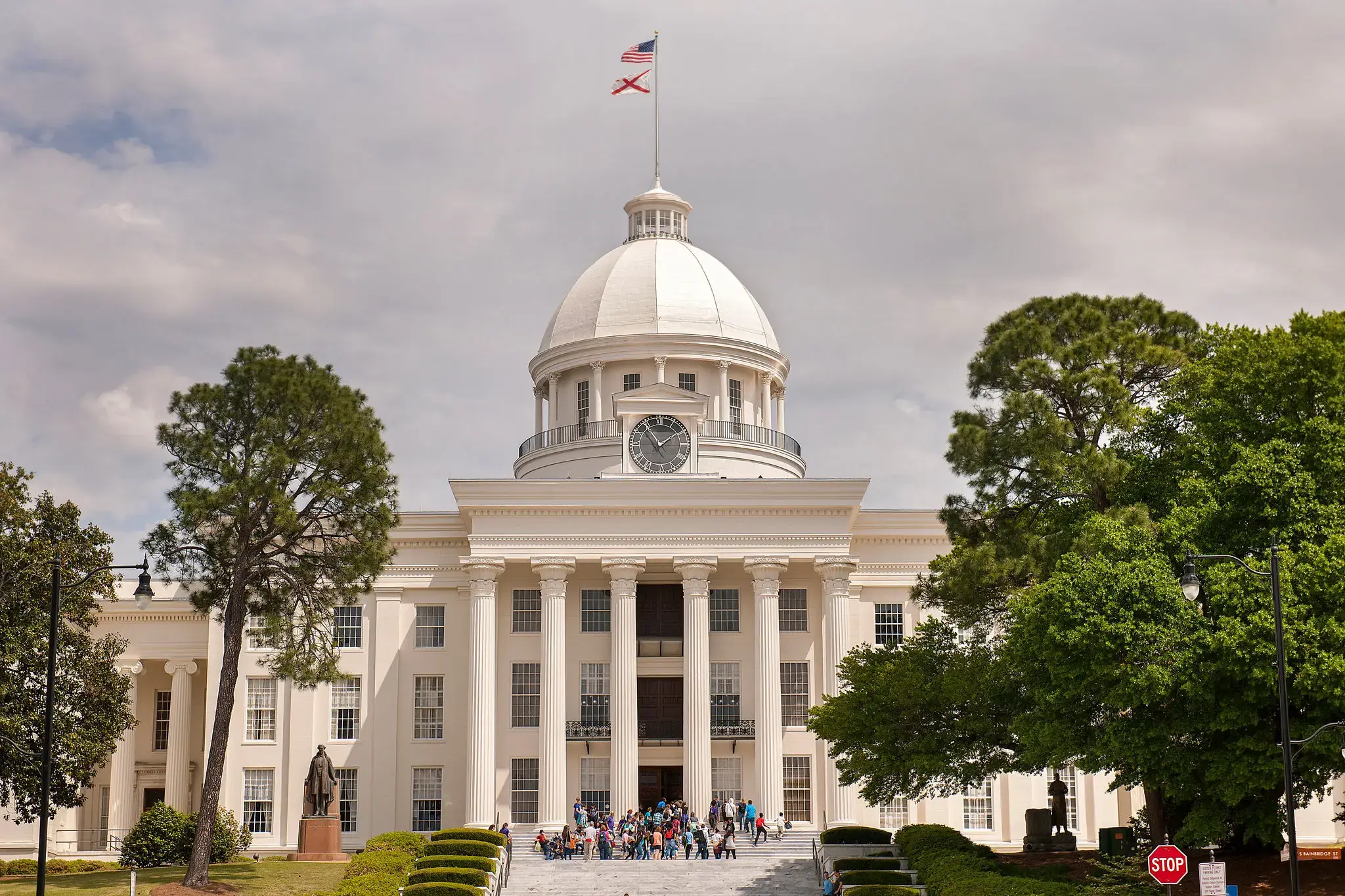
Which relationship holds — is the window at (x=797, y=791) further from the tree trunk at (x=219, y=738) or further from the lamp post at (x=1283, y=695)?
the lamp post at (x=1283, y=695)

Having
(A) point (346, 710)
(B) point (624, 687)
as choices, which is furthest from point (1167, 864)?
(A) point (346, 710)

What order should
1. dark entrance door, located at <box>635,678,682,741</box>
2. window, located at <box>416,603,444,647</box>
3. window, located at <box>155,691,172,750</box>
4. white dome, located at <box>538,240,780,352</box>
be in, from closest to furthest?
1. dark entrance door, located at <box>635,678,682,741</box>
2. window, located at <box>416,603,444,647</box>
3. window, located at <box>155,691,172,750</box>
4. white dome, located at <box>538,240,780,352</box>

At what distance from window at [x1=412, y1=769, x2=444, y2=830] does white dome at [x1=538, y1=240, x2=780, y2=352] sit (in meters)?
19.2

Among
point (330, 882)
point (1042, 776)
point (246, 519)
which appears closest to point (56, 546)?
point (246, 519)

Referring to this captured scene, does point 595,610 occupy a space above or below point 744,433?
below

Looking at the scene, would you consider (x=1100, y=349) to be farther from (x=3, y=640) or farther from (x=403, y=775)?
(x=403, y=775)

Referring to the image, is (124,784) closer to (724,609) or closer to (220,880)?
(724,609)

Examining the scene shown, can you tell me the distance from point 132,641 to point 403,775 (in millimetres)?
12888

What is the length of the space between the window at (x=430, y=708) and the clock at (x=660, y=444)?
1126cm

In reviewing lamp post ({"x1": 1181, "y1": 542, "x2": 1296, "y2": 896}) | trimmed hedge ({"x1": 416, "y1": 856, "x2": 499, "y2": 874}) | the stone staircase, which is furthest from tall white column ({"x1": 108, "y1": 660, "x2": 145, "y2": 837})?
lamp post ({"x1": 1181, "y1": 542, "x2": 1296, "y2": 896})

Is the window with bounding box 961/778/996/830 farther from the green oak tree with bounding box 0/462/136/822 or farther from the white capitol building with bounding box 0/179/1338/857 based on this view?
the green oak tree with bounding box 0/462/136/822

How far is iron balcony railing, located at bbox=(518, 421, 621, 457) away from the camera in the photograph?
62.4 meters

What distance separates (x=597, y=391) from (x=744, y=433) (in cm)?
641

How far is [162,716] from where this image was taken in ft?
208
